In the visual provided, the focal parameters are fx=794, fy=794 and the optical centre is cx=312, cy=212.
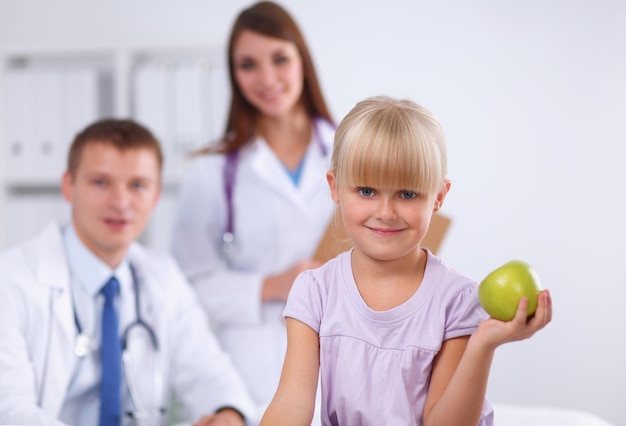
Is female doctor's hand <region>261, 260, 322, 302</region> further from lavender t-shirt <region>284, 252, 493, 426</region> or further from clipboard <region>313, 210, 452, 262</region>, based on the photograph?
lavender t-shirt <region>284, 252, 493, 426</region>

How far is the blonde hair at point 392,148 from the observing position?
74cm

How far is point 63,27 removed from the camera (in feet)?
9.04

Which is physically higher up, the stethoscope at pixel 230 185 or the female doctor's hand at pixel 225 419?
the stethoscope at pixel 230 185

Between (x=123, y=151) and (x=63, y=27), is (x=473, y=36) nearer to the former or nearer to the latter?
(x=123, y=151)

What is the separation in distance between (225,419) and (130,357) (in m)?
0.21

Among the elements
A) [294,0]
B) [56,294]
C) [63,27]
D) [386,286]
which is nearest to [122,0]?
[63,27]

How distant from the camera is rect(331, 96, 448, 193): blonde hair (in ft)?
2.43

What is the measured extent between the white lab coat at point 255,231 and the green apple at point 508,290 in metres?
1.01

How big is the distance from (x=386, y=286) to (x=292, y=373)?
0.13 meters

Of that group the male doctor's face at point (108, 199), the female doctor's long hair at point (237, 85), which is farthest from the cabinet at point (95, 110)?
the male doctor's face at point (108, 199)

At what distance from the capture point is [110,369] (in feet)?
4.71

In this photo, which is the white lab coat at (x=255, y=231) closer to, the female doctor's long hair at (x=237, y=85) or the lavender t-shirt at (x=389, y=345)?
the female doctor's long hair at (x=237, y=85)

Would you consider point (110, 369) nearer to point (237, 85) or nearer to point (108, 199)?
point (108, 199)

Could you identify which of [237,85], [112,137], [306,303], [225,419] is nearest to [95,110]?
[237,85]
